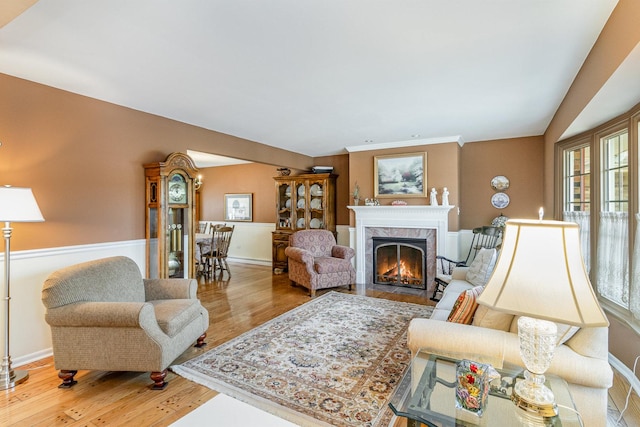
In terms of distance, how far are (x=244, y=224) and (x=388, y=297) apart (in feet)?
14.2

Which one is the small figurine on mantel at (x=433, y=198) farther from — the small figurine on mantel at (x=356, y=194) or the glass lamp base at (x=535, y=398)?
the glass lamp base at (x=535, y=398)

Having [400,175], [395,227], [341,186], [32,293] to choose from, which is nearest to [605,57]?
[400,175]

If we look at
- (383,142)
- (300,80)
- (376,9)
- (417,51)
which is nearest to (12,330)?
(300,80)

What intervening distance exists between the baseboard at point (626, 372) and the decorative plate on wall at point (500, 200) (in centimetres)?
283

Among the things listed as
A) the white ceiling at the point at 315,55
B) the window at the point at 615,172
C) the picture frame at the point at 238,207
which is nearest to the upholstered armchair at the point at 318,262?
the white ceiling at the point at 315,55

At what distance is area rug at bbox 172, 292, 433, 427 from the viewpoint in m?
2.06

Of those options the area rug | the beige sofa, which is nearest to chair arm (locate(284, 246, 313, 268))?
the area rug

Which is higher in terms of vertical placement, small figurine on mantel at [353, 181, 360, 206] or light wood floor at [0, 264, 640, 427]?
small figurine on mantel at [353, 181, 360, 206]

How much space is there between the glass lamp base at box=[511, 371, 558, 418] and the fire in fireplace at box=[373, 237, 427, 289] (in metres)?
3.98

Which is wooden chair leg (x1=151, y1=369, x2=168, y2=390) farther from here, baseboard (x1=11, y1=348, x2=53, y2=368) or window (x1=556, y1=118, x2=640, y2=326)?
window (x1=556, y1=118, x2=640, y2=326)

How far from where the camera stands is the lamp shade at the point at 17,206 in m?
2.24

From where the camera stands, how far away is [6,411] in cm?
204

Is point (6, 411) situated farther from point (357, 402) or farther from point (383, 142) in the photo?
point (383, 142)

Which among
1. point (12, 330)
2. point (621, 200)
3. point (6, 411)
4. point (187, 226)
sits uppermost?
point (621, 200)
